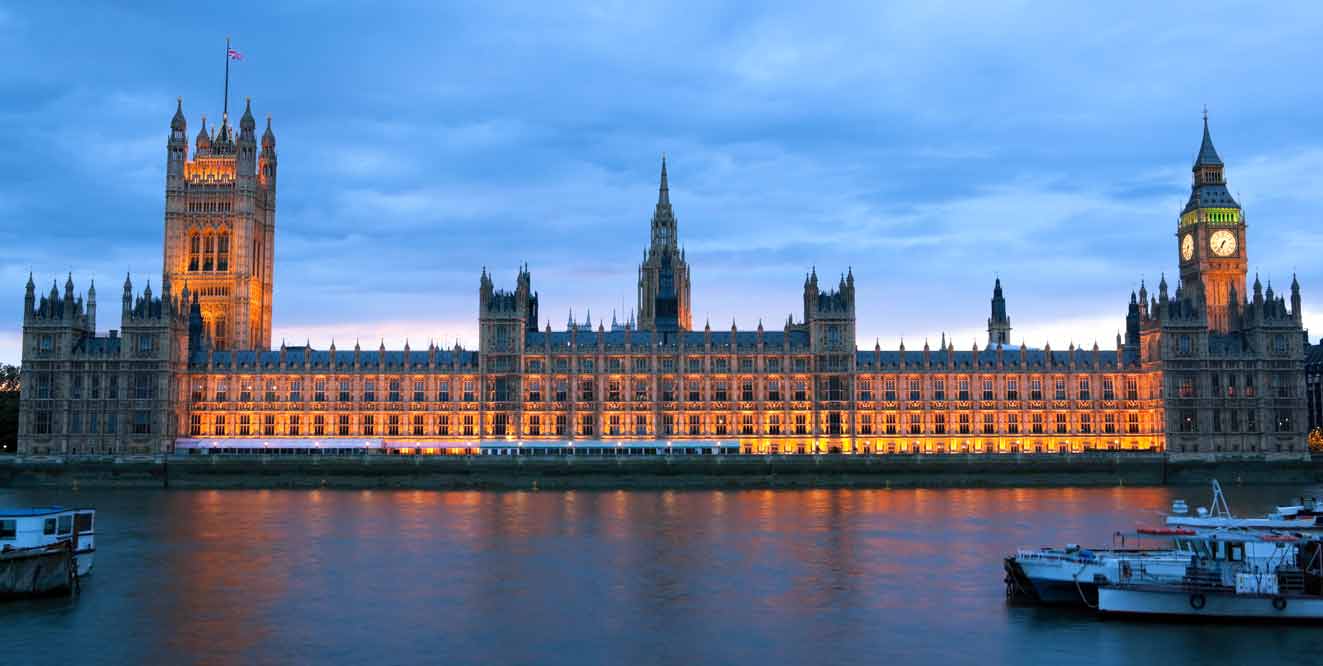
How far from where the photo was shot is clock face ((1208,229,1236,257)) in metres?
154

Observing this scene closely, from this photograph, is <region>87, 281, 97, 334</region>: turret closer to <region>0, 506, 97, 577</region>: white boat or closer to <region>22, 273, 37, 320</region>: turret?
<region>22, 273, 37, 320</region>: turret

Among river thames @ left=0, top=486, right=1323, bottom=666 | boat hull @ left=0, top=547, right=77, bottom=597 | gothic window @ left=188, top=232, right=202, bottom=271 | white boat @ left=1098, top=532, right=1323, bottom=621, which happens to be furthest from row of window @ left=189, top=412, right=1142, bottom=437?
white boat @ left=1098, top=532, right=1323, bottom=621

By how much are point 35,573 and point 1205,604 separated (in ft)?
139

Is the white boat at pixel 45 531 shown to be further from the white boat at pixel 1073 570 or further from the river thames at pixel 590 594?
the white boat at pixel 1073 570

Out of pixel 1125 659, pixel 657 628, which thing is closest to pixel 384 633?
pixel 657 628

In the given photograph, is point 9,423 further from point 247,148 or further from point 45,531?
point 45,531

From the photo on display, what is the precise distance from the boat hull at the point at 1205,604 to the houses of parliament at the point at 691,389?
90.9m

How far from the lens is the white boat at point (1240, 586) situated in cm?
4256

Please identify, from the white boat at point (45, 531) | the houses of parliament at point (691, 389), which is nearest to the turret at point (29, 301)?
the houses of parliament at point (691, 389)

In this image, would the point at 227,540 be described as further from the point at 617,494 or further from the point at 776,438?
the point at 776,438

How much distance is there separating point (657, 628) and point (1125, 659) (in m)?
15.0

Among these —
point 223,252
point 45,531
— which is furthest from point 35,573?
point 223,252

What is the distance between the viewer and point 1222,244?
504ft

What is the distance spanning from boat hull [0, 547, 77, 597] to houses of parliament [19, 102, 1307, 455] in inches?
3336
